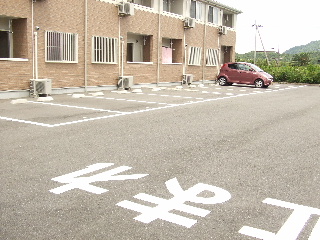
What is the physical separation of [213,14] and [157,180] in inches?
1107

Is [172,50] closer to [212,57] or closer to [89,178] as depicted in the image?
[212,57]

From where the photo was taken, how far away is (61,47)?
17.8 meters

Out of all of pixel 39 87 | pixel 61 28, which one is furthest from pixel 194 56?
pixel 39 87

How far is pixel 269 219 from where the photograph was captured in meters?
3.79

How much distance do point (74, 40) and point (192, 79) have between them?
1150 cm

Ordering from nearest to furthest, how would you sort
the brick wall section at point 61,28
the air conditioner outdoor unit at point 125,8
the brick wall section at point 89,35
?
the brick wall section at point 89,35 → the brick wall section at point 61,28 → the air conditioner outdoor unit at point 125,8

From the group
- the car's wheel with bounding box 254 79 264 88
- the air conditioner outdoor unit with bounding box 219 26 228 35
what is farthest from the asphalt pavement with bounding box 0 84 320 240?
the air conditioner outdoor unit with bounding box 219 26 228 35

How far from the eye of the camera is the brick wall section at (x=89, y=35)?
1578cm

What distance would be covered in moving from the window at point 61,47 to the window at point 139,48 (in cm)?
599

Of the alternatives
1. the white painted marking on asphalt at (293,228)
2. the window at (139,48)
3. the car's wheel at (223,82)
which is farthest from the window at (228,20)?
the white painted marking on asphalt at (293,228)

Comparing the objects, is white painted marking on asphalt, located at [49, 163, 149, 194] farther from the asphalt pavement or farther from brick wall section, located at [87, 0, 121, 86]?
brick wall section, located at [87, 0, 121, 86]

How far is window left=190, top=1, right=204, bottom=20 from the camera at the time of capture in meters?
28.2

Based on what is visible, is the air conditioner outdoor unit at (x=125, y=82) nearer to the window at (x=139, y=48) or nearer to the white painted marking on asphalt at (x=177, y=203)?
the window at (x=139, y=48)

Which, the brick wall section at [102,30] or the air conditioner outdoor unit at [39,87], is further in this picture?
the brick wall section at [102,30]
